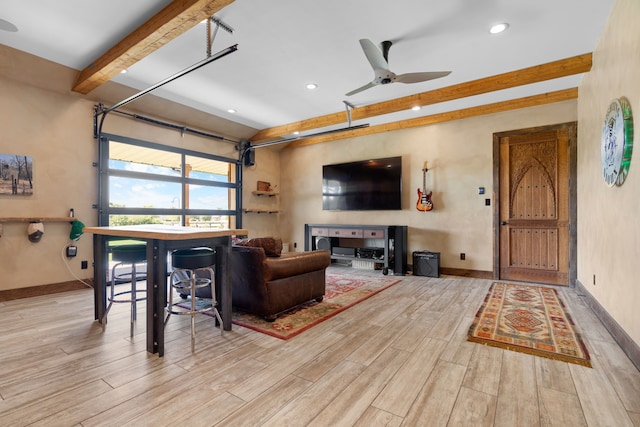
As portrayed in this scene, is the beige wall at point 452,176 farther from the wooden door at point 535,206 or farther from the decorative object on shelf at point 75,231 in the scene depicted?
the decorative object on shelf at point 75,231

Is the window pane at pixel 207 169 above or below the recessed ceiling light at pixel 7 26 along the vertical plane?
below

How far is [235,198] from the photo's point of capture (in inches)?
259

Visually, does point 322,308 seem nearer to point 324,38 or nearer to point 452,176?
point 324,38

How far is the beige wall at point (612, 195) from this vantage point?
2141mm

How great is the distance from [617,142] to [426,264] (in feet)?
10.4

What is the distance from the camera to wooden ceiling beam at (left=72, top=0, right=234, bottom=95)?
7.95 feet

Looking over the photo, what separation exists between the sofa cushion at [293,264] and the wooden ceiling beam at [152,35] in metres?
Answer: 2.20

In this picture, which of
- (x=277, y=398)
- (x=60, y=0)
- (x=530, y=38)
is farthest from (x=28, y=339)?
(x=530, y=38)

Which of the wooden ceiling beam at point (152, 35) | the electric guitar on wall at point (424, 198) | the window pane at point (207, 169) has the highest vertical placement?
the wooden ceiling beam at point (152, 35)

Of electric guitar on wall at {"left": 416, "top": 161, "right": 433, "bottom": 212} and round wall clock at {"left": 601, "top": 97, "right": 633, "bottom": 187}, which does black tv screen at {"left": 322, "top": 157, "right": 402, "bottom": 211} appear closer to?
electric guitar on wall at {"left": 416, "top": 161, "right": 433, "bottom": 212}

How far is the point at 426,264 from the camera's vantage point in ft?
16.9

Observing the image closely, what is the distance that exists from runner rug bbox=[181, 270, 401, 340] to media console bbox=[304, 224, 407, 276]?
523 mm

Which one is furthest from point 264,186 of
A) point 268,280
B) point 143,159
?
point 268,280

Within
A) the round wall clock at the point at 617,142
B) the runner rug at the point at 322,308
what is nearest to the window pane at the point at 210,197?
the runner rug at the point at 322,308
